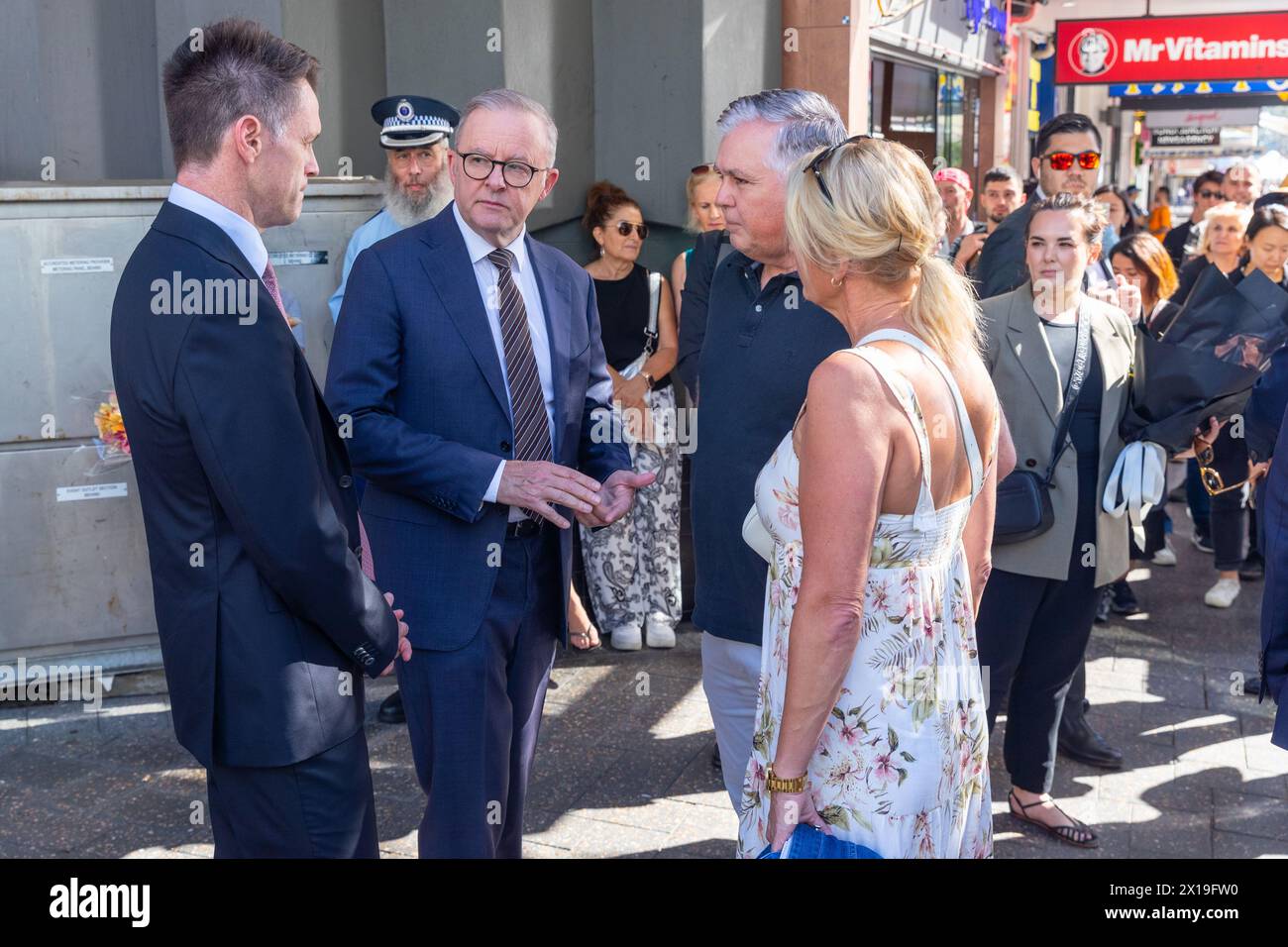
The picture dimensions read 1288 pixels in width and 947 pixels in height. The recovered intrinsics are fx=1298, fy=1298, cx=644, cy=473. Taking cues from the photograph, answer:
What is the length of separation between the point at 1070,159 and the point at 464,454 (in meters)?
3.76

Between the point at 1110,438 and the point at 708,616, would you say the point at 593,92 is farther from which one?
the point at 708,616

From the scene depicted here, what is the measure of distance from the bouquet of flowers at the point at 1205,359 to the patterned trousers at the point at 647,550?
7.58 feet

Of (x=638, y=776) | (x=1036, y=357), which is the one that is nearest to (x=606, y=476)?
(x=1036, y=357)

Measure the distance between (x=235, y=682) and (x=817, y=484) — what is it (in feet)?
3.63

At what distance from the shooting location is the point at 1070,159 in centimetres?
563

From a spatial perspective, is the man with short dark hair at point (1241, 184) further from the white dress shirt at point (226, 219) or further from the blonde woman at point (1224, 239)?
the white dress shirt at point (226, 219)

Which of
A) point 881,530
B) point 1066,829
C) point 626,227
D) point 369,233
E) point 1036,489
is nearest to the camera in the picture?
point 881,530

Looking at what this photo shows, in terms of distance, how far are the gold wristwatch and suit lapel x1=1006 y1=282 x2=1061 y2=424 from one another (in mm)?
2156

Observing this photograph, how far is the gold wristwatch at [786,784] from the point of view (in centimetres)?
225

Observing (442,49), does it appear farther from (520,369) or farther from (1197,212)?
(1197,212)

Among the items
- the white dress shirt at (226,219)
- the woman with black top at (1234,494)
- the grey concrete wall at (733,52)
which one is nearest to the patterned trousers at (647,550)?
the grey concrete wall at (733,52)

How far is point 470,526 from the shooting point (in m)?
3.03

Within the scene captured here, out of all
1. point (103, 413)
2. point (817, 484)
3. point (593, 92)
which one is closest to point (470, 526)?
point (817, 484)

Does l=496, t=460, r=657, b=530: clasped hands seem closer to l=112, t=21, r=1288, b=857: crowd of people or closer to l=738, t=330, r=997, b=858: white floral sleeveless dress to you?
l=112, t=21, r=1288, b=857: crowd of people
